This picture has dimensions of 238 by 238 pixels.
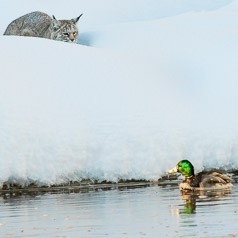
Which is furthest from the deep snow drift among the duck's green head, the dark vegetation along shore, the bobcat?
the bobcat

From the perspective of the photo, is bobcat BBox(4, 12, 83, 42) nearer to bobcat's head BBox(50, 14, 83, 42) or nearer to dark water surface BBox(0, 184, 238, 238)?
bobcat's head BBox(50, 14, 83, 42)

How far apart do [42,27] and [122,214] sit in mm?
15277

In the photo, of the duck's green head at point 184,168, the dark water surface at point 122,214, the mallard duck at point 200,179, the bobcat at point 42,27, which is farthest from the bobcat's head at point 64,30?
the dark water surface at point 122,214

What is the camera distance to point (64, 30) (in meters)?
27.5

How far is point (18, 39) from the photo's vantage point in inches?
850

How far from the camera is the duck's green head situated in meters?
17.0

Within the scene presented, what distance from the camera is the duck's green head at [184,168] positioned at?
17.0 metres

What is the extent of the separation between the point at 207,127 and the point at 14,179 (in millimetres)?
3324

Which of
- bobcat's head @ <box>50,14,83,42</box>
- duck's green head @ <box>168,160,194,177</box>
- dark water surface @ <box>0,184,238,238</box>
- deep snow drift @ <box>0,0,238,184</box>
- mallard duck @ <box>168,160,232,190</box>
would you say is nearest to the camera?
dark water surface @ <box>0,184,238,238</box>

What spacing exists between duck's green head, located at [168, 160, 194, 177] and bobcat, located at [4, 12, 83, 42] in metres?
10.6

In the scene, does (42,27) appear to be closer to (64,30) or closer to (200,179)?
(64,30)

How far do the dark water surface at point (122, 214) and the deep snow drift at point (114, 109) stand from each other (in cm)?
85

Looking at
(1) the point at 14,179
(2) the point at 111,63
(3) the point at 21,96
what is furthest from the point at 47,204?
(2) the point at 111,63

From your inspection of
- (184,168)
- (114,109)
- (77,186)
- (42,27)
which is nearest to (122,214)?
(184,168)
